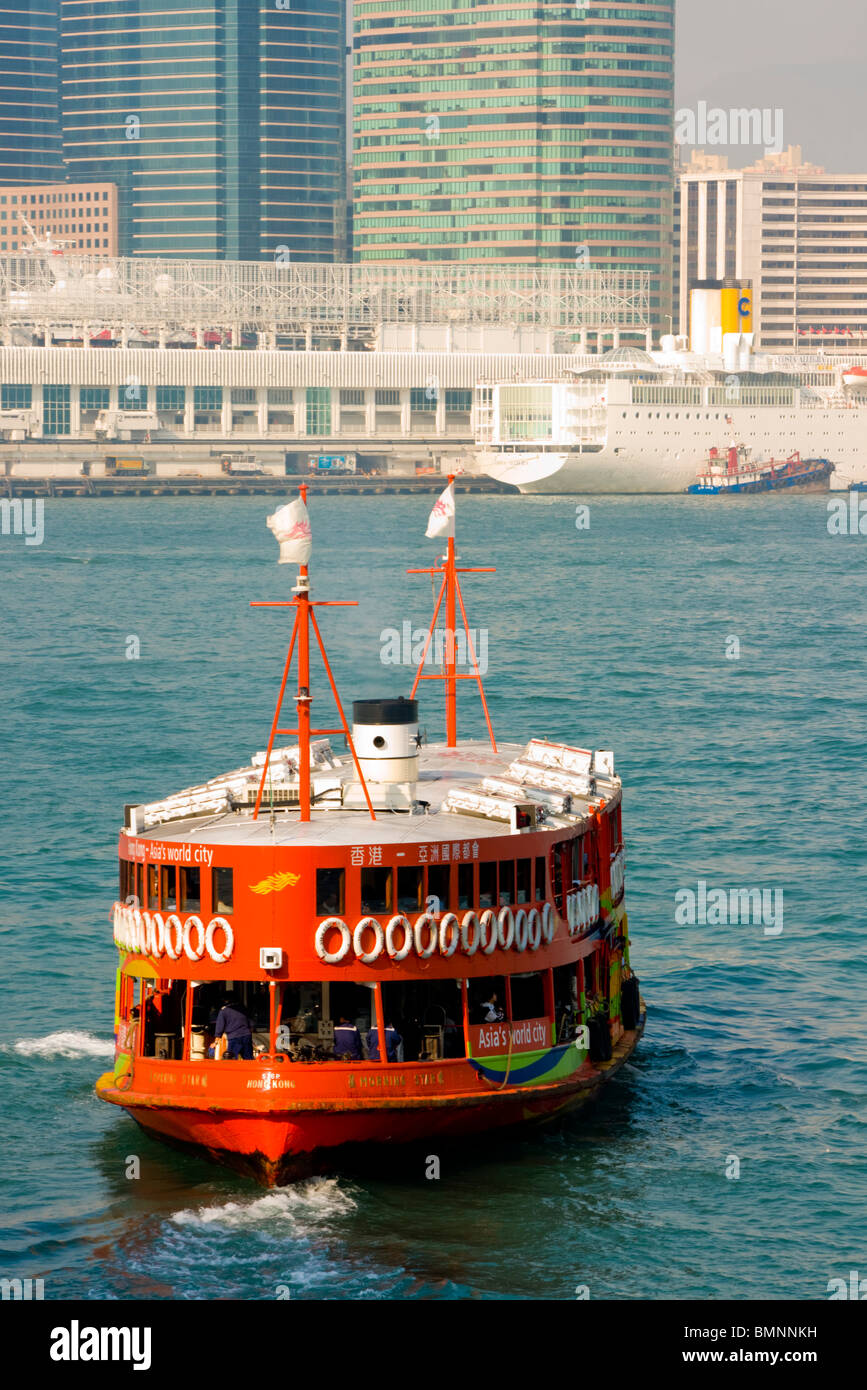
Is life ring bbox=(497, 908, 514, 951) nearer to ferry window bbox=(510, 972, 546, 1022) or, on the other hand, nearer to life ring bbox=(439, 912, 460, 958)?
life ring bbox=(439, 912, 460, 958)

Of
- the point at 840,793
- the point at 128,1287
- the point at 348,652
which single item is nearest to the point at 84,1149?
the point at 128,1287

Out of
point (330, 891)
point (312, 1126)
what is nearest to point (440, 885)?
point (330, 891)

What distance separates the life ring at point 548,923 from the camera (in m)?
25.9

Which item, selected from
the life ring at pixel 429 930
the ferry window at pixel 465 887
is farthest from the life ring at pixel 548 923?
the life ring at pixel 429 930

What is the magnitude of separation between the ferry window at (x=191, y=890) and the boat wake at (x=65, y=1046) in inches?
253

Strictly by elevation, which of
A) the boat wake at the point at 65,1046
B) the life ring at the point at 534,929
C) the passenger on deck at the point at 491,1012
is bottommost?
the boat wake at the point at 65,1046

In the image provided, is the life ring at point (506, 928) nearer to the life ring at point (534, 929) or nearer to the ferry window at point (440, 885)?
the life ring at point (534, 929)

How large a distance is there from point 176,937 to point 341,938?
6.57 feet

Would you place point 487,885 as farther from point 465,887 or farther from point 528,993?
point 528,993

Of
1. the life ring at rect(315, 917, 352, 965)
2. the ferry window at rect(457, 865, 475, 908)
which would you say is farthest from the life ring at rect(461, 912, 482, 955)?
the life ring at rect(315, 917, 352, 965)
